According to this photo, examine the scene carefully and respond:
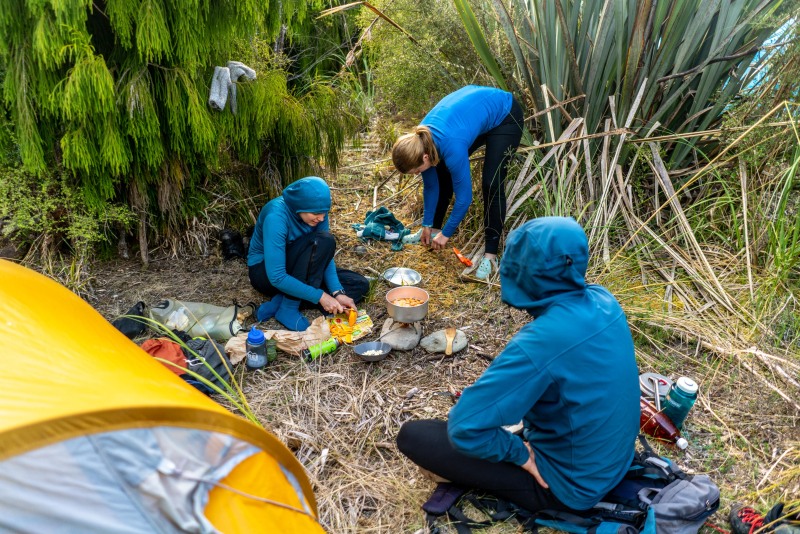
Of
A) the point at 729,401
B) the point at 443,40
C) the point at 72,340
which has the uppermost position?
the point at 443,40

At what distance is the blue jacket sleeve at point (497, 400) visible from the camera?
6.15 feet

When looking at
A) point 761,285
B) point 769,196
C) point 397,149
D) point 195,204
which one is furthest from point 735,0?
point 195,204

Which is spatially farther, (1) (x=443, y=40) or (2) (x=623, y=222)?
(1) (x=443, y=40)

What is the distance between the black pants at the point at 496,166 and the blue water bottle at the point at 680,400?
173cm

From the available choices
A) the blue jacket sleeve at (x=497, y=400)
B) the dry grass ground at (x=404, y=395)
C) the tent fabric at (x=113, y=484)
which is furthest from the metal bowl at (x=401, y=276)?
the tent fabric at (x=113, y=484)

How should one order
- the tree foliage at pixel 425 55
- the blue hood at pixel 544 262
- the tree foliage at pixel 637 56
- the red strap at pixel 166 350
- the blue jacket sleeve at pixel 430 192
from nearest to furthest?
the blue hood at pixel 544 262
the red strap at pixel 166 350
the tree foliage at pixel 637 56
the blue jacket sleeve at pixel 430 192
the tree foliage at pixel 425 55

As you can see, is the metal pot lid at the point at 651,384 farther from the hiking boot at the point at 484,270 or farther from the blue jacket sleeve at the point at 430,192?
the blue jacket sleeve at the point at 430,192

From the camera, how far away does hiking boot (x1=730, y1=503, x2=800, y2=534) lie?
1975 millimetres

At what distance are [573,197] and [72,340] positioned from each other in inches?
129

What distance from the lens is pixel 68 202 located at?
142 inches

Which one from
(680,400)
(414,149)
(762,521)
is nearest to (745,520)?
(762,521)

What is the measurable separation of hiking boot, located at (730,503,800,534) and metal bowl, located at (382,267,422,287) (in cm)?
228

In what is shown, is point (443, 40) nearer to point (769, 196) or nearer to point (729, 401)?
point (769, 196)

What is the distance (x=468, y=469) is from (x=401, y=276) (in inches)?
76.6
